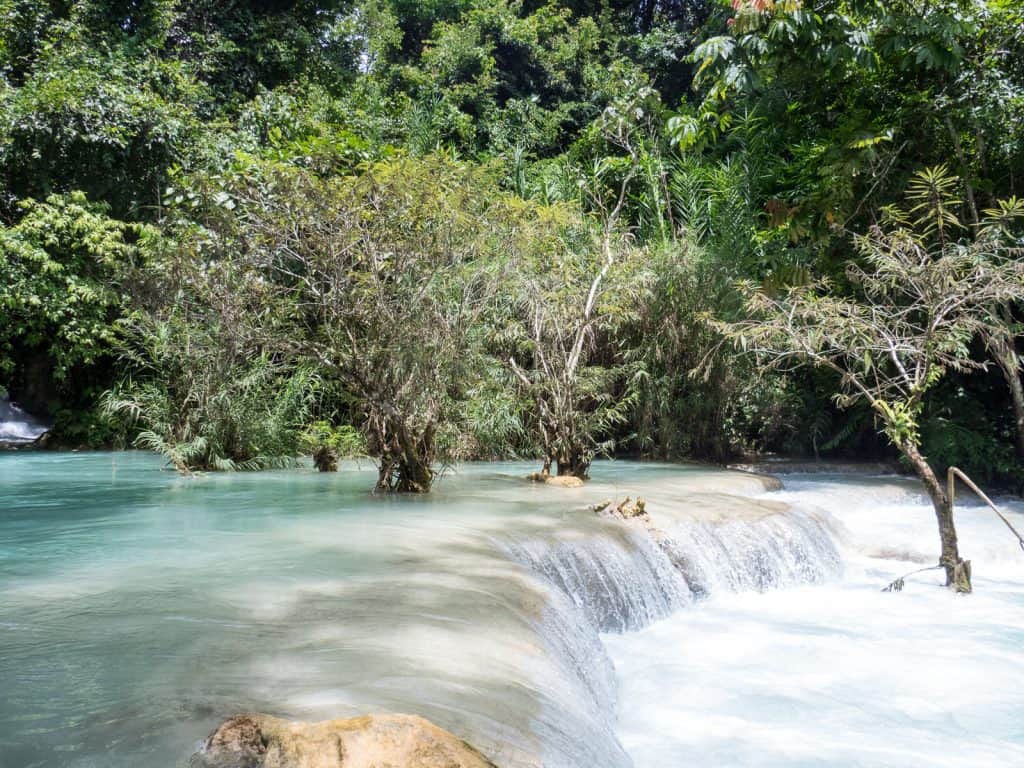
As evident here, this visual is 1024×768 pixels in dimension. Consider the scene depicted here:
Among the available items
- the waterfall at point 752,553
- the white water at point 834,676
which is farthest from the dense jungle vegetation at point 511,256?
the waterfall at point 752,553

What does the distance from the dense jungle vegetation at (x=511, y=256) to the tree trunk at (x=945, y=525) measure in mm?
62

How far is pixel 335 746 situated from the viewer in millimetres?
2217

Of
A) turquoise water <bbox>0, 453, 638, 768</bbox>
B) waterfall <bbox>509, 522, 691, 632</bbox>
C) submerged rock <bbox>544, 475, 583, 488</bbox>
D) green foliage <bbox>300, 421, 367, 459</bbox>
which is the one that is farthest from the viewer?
green foliage <bbox>300, 421, 367, 459</bbox>

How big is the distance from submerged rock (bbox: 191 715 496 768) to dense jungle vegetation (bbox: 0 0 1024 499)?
18.1 feet

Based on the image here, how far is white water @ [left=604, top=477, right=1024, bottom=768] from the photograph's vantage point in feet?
14.3

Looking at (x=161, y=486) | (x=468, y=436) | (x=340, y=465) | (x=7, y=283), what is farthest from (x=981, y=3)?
(x=7, y=283)

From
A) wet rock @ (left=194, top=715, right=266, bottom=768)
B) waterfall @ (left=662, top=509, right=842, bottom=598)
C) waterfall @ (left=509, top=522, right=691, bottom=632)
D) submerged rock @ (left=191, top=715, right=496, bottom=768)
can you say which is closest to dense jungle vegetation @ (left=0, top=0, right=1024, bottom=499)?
waterfall @ (left=662, top=509, right=842, bottom=598)

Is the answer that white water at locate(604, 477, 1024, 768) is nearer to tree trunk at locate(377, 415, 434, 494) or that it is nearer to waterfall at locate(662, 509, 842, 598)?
waterfall at locate(662, 509, 842, 598)

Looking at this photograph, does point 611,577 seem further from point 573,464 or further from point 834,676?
point 573,464

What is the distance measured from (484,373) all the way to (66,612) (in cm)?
618

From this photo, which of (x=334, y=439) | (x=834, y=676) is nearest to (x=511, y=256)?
(x=334, y=439)

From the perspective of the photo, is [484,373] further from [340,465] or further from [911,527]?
[911,527]

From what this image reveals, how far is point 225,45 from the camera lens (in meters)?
20.2

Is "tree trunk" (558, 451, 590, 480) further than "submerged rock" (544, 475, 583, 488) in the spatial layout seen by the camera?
Yes
